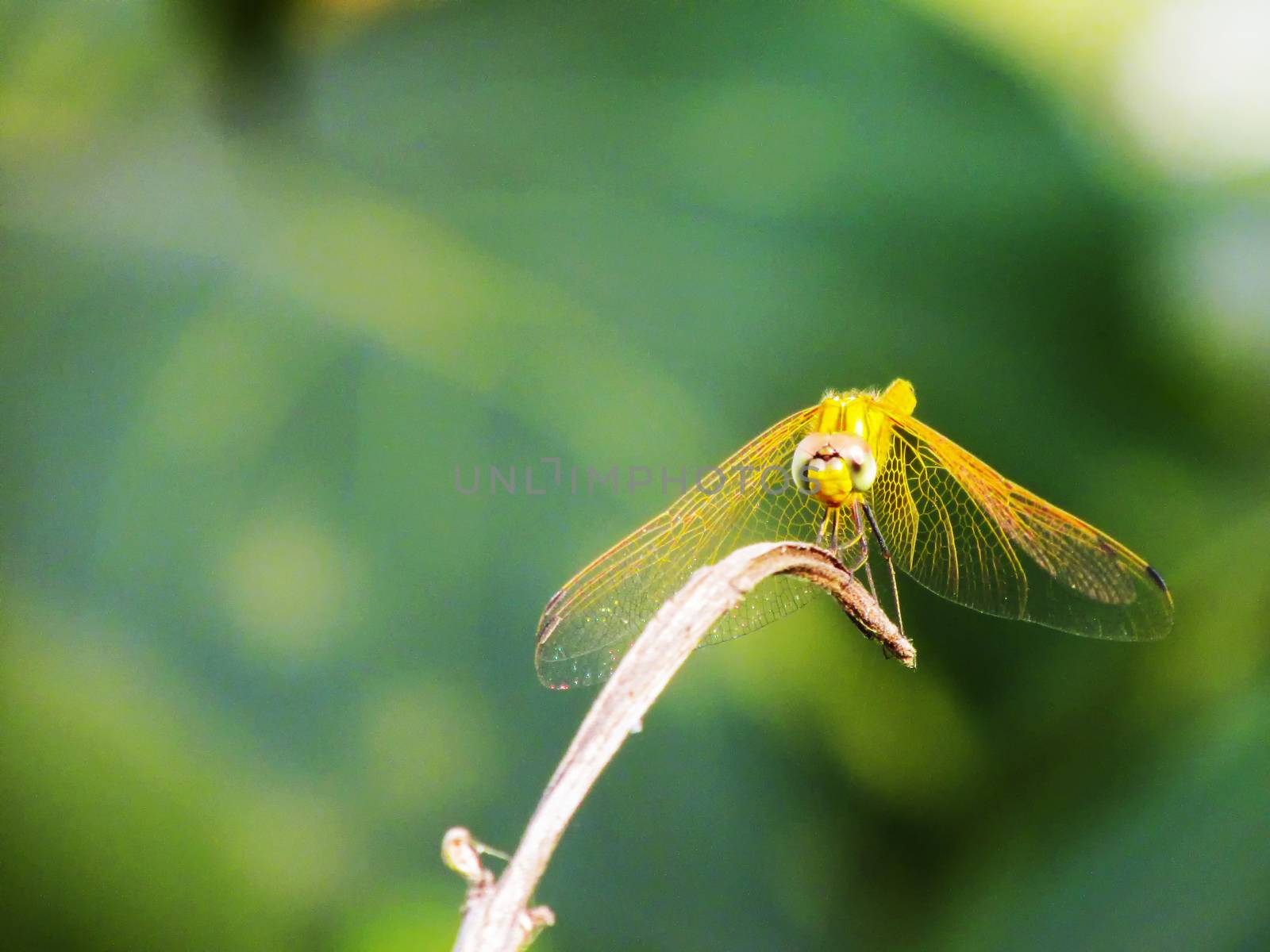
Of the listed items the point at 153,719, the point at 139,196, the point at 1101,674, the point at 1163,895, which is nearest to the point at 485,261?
the point at 139,196

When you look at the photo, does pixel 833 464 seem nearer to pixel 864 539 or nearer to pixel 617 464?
pixel 864 539

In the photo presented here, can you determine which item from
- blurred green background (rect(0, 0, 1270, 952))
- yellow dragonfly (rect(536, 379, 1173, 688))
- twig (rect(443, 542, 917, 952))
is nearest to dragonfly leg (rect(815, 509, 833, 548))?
yellow dragonfly (rect(536, 379, 1173, 688))

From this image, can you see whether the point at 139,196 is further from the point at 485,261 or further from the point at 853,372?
the point at 853,372

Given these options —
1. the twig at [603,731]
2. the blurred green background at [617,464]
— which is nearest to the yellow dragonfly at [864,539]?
the blurred green background at [617,464]

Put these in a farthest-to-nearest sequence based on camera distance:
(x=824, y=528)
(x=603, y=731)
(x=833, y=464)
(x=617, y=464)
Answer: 1. (x=617, y=464)
2. (x=824, y=528)
3. (x=833, y=464)
4. (x=603, y=731)

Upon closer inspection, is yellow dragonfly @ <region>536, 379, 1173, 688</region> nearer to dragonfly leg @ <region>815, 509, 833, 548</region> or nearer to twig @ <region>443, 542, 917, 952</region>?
dragonfly leg @ <region>815, 509, 833, 548</region>

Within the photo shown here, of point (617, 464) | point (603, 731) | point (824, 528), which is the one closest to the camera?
point (603, 731)

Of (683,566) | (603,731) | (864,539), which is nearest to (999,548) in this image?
(864,539)
